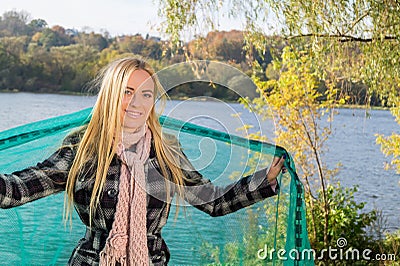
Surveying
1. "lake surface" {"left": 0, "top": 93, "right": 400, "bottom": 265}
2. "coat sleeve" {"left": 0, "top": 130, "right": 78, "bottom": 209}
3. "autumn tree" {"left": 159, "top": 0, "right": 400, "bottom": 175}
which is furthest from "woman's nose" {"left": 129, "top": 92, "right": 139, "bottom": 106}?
"autumn tree" {"left": 159, "top": 0, "right": 400, "bottom": 175}

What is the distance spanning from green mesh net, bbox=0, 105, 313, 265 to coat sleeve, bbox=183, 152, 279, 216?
0.10 ft

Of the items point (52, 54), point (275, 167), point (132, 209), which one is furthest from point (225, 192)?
point (52, 54)

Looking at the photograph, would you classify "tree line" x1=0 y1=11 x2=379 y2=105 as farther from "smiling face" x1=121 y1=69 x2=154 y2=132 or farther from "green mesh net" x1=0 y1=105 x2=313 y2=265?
"smiling face" x1=121 y1=69 x2=154 y2=132

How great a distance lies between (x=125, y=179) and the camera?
6.63 ft

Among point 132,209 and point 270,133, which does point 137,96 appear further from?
point 270,133

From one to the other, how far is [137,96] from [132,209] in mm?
358

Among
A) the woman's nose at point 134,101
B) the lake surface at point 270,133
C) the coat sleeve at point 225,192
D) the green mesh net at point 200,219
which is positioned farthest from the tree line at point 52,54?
the woman's nose at point 134,101

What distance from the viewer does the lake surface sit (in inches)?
78.2

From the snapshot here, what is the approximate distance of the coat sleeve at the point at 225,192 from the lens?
207 cm

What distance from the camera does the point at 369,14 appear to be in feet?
14.6

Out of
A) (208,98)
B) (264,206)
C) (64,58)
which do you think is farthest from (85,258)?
(64,58)

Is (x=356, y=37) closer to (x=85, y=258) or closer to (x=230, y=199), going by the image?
(x=230, y=199)

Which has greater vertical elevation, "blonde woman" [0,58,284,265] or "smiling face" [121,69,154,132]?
"smiling face" [121,69,154,132]

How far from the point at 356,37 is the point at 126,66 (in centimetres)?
332
